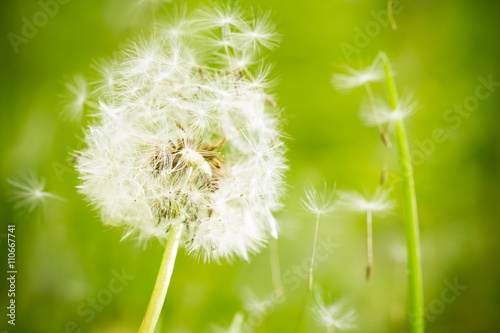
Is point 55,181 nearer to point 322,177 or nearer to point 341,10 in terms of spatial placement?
point 322,177

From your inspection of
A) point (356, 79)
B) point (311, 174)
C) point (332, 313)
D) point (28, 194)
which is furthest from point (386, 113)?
point (28, 194)

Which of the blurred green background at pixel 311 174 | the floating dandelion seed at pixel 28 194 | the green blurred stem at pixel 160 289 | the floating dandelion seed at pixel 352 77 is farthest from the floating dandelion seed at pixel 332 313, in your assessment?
the floating dandelion seed at pixel 28 194

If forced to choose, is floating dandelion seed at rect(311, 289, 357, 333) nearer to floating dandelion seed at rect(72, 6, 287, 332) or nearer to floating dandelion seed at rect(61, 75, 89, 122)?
floating dandelion seed at rect(72, 6, 287, 332)

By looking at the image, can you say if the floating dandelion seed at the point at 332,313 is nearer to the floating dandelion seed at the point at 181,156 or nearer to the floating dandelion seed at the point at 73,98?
the floating dandelion seed at the point at 181,156

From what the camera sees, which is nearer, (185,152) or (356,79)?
(185,152)

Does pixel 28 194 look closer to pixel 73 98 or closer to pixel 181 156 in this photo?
pixel 73 98

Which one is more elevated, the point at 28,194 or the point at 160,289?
the point at 28,194
